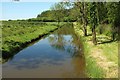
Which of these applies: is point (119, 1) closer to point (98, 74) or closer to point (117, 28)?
point (117, 28)

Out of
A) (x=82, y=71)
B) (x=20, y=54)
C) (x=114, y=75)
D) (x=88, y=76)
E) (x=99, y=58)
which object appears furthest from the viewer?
(x=20, y=54)

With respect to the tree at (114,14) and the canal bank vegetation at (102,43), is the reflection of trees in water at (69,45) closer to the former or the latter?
the canal bank vegetation at (102,43)

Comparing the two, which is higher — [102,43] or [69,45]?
[102,43]

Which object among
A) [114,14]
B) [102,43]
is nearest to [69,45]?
[102,43]

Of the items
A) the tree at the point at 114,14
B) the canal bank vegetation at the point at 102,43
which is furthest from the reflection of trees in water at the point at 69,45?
the tree at the point at 114,14

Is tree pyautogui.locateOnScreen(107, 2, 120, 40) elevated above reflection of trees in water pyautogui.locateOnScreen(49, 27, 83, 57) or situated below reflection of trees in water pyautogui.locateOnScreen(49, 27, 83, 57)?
above

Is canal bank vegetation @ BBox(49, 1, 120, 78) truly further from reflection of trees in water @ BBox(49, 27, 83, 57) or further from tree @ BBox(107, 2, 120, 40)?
reflection of trees in water @ BBox(49, 27, 83, 57)

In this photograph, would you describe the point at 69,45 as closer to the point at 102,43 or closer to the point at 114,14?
the point at 102,43

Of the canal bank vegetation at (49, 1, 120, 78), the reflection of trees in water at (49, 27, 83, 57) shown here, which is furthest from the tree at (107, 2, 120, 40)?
the reflection of trees in water at (49, 27, 83, 57)

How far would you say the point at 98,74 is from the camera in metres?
16.0

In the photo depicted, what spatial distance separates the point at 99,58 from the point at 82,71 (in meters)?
2.57

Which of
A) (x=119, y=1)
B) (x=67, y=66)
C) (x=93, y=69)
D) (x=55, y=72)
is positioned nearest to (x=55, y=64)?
(x=67, y=66)

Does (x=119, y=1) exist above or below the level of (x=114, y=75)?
above

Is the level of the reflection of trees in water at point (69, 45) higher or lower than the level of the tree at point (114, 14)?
lower
